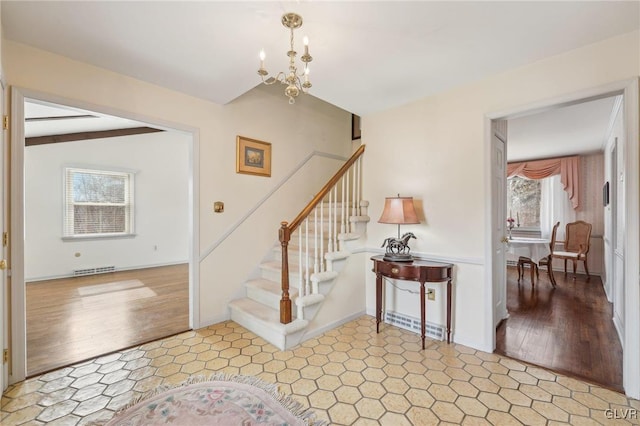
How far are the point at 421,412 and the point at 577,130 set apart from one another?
16.0 feet

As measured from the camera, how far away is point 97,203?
19.3 ft

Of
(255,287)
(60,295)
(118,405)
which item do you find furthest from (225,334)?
(60,295)

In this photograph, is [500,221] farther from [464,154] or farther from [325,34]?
[325,34]

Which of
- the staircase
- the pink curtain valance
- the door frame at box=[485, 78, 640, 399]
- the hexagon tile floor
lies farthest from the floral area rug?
the pink curtain valance

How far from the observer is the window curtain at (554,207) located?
6035 millimetres

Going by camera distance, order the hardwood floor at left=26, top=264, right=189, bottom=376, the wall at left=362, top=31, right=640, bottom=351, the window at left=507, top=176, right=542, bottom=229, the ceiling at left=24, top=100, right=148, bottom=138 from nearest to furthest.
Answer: the wall at left=362, top=31, right=640, bottom=351
the hardwood floor at left=26, top=264, right=189, bottom=376
the ceiling at left=24, top=100, right=148, bottom=138
the window at left=507, top=176, right=542, bottom=229

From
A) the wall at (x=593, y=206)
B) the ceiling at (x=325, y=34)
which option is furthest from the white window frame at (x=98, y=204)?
the wall at (x=593, y=206)

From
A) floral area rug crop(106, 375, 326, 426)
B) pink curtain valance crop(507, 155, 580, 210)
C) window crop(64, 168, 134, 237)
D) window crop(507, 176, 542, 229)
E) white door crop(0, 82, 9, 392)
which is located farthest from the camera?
window crop(507, 176, 542, 229)

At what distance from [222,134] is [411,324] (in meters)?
3.01

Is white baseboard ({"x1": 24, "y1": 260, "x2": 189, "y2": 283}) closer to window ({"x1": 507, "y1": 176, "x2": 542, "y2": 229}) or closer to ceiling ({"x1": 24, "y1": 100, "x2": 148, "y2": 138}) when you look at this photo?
ceiling ({"x1": 24, "y1": 100, "x2": 148, "y2": 138})

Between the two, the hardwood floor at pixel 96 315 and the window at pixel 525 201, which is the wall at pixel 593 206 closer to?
the window at pixel 525 201

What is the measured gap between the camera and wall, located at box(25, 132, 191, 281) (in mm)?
5199

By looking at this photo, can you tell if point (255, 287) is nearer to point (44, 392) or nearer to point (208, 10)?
point (44, 392)

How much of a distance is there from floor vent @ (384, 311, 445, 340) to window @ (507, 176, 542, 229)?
5.40 meters
